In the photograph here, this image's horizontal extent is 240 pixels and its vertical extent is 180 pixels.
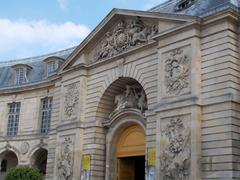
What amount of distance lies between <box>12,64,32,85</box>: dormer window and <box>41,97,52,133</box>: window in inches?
120

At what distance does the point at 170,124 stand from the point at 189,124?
861mm

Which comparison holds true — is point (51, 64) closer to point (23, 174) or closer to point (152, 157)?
point (23, 174)

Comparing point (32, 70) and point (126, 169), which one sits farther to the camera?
point (32, 70)

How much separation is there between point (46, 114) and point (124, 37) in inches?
341

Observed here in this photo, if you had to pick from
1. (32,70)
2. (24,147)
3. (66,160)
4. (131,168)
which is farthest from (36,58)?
(131,168)

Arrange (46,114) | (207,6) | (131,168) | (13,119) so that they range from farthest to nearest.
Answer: (13,119) → (46,114) → (131,168) → (207,6)

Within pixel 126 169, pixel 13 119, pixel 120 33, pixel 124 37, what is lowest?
pixel 126 169

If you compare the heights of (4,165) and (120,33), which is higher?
(120,33)

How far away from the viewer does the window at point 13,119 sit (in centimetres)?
2595

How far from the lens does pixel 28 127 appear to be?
990 inches

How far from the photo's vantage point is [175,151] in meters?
14.7

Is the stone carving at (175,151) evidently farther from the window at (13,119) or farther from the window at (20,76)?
the window at (20,76)

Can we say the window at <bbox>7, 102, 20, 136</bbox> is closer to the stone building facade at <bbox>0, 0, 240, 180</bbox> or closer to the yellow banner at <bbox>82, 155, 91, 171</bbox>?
the stone building facade at <bbox>0, 0, 240, 180</bbox>

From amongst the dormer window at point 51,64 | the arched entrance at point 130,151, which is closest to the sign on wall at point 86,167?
the arched entrance at point 130,151
